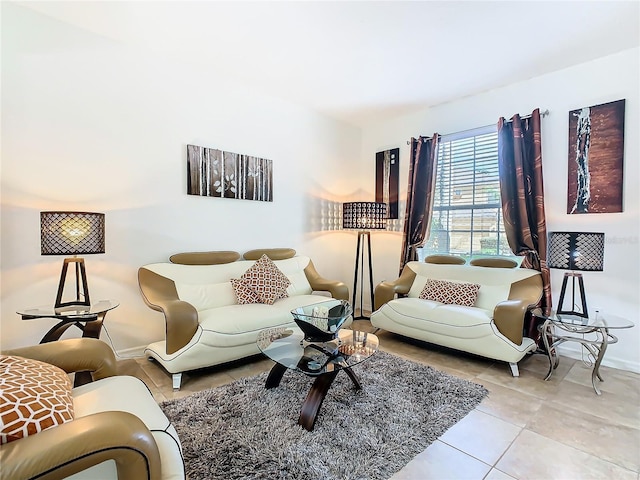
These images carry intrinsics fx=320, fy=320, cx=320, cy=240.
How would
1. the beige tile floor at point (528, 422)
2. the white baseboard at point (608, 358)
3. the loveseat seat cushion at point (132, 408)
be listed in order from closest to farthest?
the loveseat seat cushion at point (132, 408) < the beige tile floor at point (528, 422) < the white baseboard at point (608, 358)

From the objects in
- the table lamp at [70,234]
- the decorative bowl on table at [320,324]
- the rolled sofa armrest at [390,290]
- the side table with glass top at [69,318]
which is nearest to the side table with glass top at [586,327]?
the rolled sofa armrest at [390,290]

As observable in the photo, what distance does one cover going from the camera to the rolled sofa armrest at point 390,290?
3.46 meters

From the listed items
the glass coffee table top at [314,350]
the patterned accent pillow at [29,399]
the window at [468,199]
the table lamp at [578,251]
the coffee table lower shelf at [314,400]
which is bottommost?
the coffee table lower shelf at [314,400]

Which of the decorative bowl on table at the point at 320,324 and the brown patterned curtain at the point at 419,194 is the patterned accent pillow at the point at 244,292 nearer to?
the decorative bowl on table at the point at 320,324

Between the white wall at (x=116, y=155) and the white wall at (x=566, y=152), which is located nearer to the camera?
the white wall at (x=116, y=155)

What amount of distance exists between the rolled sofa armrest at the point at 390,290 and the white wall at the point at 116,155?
1314 millimetres

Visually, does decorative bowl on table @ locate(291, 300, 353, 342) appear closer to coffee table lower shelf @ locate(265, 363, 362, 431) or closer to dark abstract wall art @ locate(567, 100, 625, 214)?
coffee table lower shelf @ locate(265, 363, 362, 431)

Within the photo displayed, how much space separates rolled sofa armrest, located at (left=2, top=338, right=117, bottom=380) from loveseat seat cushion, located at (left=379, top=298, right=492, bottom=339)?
2444 millimetres

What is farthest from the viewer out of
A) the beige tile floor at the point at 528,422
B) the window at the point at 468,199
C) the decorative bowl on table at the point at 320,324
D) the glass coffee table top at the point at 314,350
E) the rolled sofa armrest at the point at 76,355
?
the window at the point at 468,199

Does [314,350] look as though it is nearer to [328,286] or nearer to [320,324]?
[320,324]

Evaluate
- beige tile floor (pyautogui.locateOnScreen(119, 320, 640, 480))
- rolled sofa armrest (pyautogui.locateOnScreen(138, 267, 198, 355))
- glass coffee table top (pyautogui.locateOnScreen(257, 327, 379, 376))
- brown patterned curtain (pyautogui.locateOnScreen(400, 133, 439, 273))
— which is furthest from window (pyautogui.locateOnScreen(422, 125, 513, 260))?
rolled sofa armrest (pyautogui.locateOnScreen(138, 267, 198, 355))

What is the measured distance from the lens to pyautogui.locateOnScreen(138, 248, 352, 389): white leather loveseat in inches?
91.1

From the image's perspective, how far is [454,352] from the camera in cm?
308

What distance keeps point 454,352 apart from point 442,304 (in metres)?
0.46
